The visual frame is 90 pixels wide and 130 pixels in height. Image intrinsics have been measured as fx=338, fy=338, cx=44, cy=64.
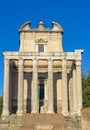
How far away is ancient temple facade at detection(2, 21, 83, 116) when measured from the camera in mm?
46188

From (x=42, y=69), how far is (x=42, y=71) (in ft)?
1.01

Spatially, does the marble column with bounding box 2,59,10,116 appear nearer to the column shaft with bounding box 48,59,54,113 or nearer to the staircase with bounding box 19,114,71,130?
the staircase with bounding box 19,114,71,130

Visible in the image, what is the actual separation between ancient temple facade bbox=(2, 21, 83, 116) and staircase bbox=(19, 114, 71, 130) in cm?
383

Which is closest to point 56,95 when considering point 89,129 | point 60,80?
point 60,80

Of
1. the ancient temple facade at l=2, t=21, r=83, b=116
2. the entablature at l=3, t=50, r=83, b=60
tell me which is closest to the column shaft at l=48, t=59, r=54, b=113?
the ancient temple facade at l=2, t=21, r=83, b=116

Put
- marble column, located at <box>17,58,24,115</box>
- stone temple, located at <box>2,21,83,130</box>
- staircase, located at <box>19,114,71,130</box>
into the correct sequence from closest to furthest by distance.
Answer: staircase, located at <box>19,114,71,130</box>, marble column, located at <box>17,58,24,115</box>, stone temple, located at <box>2,21,83,130</box>

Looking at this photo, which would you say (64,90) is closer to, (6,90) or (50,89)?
(50,89)

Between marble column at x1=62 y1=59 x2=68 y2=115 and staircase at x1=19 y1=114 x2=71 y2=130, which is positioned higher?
marble column at x1=62 y1=59 x2=68 y2=115

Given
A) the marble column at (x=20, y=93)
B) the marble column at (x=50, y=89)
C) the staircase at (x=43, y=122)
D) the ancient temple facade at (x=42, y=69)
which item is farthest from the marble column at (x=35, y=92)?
the staircase at (x=43, y=122)

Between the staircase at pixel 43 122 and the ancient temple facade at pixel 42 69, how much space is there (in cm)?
383

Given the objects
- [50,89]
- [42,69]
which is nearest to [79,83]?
[50,89]

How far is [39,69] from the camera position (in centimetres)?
5069

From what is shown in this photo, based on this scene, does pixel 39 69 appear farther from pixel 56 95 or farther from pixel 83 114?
pixel 83 114

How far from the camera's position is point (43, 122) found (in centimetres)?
3956
